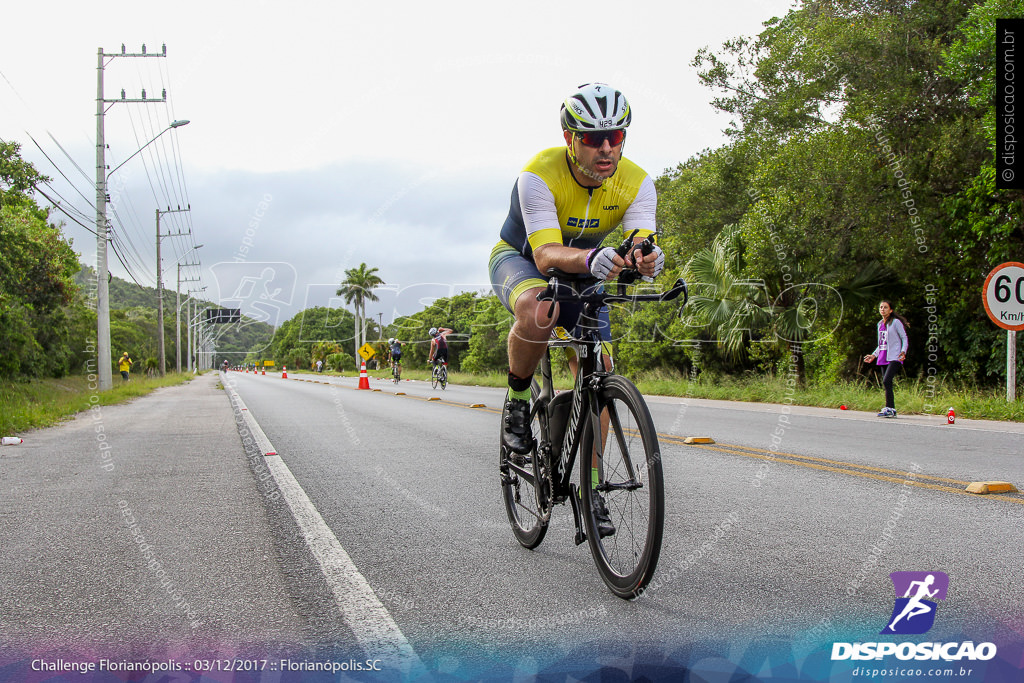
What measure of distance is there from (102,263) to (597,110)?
22367 millimetres

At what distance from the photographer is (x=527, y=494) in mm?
3877

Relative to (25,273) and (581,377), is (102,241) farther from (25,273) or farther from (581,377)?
(581,377)

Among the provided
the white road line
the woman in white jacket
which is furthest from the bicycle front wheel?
the woman in white jacket

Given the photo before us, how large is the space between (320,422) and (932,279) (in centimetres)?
1293

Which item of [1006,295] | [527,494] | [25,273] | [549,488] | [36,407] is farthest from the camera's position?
[25,273]

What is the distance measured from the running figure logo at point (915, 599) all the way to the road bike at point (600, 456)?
0.91 m

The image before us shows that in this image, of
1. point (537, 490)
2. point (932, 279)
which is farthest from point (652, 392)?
point (537, 490)

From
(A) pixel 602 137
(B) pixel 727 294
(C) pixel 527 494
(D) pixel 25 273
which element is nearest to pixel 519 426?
(C) pixel 527 494

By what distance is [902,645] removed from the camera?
2543 millimetres

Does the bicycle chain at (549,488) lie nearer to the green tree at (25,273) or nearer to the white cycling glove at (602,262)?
the white cycling glove at (602,262)

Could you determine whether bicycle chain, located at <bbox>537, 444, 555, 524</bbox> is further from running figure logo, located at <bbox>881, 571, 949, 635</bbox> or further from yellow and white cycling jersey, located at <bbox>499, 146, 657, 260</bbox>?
running figure logo, located at <bbox>881, 571, 949, 635</bbox>

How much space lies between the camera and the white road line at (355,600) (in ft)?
8.22

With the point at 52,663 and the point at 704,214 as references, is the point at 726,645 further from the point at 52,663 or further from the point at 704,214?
the point at 704,214

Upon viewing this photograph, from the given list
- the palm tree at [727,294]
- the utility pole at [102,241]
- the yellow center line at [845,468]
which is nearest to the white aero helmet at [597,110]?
the yellow center line at [845,468]
